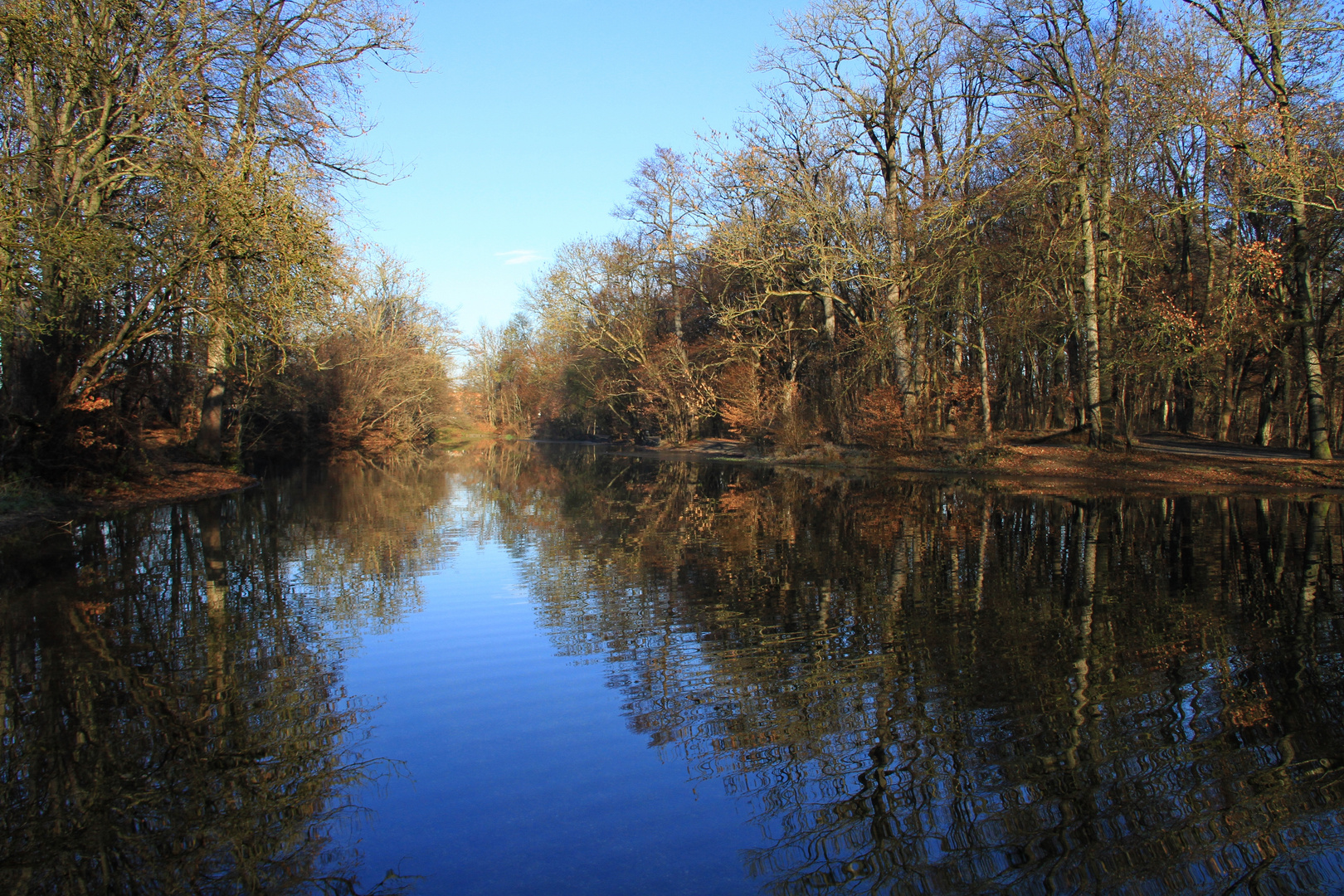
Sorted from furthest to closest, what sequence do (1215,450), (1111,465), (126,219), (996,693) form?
(1215,450) → (1111,465) → (126,219) → (996,693)

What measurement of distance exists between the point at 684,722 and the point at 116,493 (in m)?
17.5

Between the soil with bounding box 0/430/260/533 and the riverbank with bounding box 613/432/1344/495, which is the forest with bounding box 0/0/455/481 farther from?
the riverbank with bounding box 613/432/1344/495

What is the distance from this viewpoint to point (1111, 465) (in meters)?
23.3

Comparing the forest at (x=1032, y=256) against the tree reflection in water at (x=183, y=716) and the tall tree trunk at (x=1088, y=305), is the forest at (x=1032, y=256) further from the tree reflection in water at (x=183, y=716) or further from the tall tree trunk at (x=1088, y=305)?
the tree reflection in water at (x=183, y=716)

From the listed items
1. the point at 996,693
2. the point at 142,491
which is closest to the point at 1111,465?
the point at 996,693

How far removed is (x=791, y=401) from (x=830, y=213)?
10163mm

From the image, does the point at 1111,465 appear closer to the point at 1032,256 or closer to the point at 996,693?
the point at 1032,256

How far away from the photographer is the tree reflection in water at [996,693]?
3988 millimetres

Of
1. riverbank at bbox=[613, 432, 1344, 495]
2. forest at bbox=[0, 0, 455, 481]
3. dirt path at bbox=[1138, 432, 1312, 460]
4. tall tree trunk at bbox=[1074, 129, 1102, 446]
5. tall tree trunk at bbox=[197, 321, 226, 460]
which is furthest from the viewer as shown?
tall tree trunk at bbox=[197, 321, 226, 460]

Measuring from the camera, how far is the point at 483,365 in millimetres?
93688

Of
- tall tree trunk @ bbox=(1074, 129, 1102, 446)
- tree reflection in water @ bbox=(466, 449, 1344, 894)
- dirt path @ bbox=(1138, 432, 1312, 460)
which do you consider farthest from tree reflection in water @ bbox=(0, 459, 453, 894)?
dirt path @ bbox=(1138, 432, 1312, 460)

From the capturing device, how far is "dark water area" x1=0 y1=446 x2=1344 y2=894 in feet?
13.0

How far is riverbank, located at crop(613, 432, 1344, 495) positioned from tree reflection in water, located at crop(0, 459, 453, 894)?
1693 cm

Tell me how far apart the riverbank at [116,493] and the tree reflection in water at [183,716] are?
287cm
